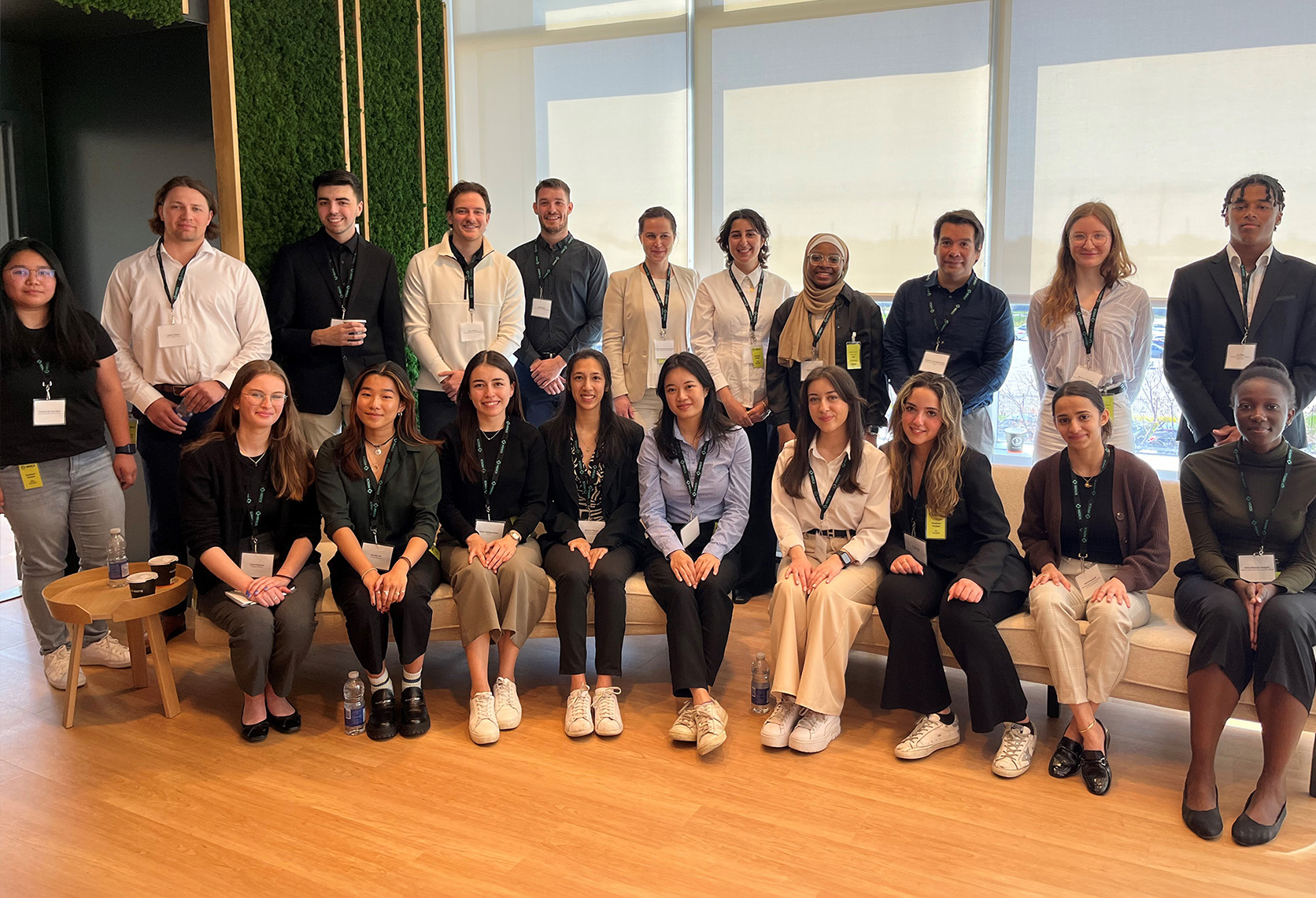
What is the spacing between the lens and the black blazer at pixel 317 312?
443cm

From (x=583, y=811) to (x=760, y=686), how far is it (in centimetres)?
87

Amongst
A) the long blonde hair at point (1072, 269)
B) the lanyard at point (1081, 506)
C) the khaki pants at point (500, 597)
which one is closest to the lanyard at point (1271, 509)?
the lanyard at point (1081, 506)

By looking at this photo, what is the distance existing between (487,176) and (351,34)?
158cm

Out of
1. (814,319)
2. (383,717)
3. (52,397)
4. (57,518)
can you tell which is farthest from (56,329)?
(814,319)

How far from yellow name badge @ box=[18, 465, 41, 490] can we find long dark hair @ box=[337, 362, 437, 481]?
1.14 m

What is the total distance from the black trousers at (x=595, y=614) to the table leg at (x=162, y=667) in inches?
53.9

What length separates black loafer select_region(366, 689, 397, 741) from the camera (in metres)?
3.35

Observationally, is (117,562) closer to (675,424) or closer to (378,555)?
(378,555)

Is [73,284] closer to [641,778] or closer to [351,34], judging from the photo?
[351,34]

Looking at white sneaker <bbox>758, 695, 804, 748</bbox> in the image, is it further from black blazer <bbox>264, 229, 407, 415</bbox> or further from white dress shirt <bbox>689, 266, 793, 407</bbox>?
black blazer <bbox>264, 229, 407, 415</bbox>

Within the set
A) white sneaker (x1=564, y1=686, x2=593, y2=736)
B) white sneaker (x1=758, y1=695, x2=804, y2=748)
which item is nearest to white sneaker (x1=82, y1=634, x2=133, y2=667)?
white sneaker (x1=564, y1=686, x2=593, y2=736)

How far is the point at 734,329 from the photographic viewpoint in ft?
15.0

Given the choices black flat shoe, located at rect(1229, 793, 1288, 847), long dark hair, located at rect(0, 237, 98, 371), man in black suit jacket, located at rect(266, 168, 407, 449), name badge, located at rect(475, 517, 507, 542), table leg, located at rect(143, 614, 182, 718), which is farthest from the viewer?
man in black suit jacket, located at rect(266, 168, 407, 449)

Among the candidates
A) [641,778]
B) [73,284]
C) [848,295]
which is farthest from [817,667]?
[73,284]
